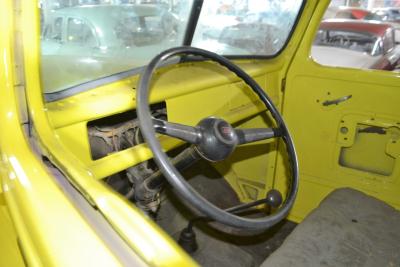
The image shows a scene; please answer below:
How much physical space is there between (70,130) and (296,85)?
4.64 ft

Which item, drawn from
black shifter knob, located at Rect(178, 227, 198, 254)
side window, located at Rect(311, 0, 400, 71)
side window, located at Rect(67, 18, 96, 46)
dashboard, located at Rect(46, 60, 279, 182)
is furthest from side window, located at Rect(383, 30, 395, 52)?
side window, located at Rect(67, 18, 96, 46)

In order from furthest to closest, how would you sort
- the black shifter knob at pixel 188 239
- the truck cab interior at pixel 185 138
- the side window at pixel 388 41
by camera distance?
the side window at pixel 388 41, the black shifter knob at pixel 188 239, the truck cab interior at pixel 185 138

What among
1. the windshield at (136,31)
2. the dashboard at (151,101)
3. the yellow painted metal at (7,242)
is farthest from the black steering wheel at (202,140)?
the yellow painted metal at (7,242)

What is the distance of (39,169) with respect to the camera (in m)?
0.96

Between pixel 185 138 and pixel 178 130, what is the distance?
0.03 meters

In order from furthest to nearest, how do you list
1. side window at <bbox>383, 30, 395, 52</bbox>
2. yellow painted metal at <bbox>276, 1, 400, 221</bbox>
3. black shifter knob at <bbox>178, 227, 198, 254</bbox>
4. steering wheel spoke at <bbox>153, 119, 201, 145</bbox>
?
1. side window at <bbox>383, 30, 395, 52</bbox>
2. black shifter knob at <bbox>178, 227, 198, 254</bbox>
3. yellow painted metal at <bbox>276, 1, 400, 221</bbox>
4. steering wheel spoke at <bbox>153, 119, 201, 145</bbox>

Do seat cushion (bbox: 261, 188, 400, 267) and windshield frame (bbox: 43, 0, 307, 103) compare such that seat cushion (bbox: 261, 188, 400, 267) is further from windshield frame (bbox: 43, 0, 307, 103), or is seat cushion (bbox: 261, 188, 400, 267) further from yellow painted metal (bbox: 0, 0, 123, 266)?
windshield frame (bbox: 43, 0, 307, 103)

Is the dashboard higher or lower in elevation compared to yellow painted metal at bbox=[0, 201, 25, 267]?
higher

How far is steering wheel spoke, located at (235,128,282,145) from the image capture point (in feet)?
3.95

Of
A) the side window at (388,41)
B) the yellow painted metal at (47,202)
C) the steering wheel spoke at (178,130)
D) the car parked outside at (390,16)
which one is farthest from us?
the side window at (388,41)

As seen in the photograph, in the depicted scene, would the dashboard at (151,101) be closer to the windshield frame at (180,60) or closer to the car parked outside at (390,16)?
the windshield frame at (180,60)

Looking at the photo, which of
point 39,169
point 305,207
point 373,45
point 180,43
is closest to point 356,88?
point 305,207

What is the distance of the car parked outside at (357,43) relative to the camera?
3.73 meters

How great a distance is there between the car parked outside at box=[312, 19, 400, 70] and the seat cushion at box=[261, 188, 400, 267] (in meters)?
2.14
